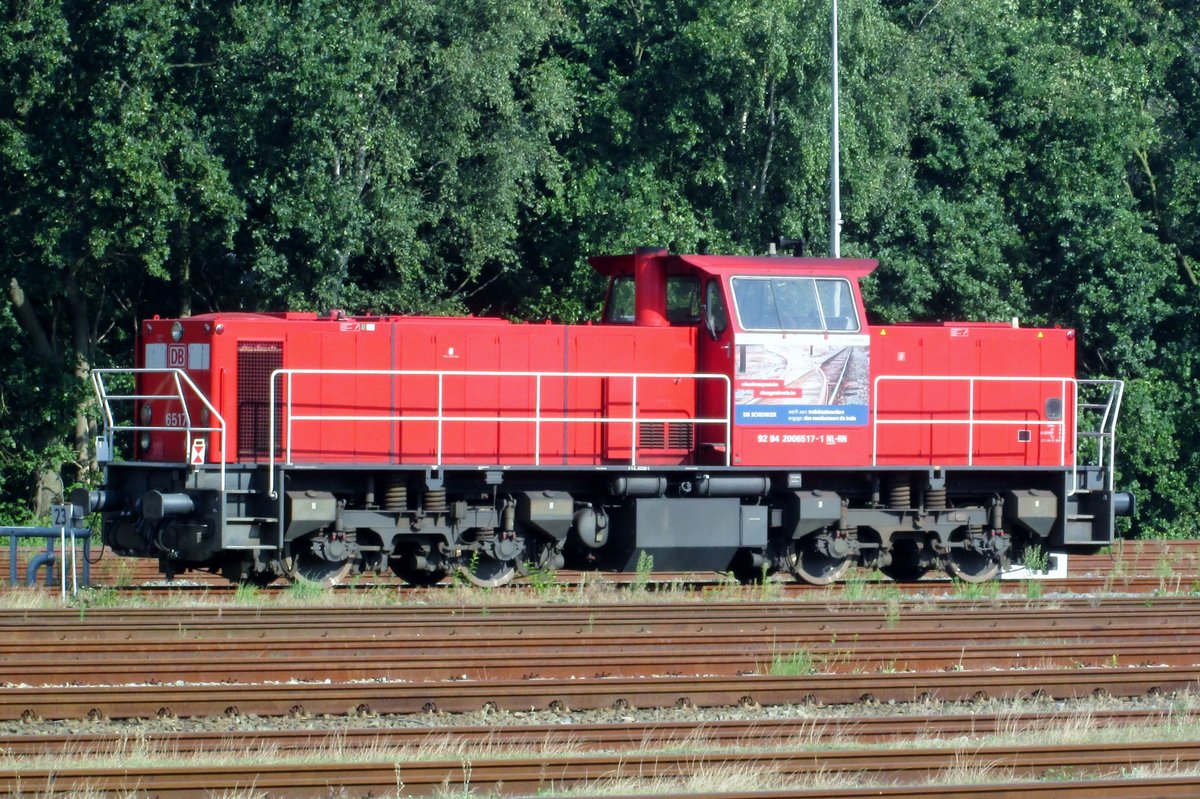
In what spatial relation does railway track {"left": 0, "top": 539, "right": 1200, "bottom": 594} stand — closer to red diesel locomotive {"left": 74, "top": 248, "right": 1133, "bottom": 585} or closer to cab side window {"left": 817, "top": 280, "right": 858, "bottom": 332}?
red diesel locomotive {"left": 74, "top": 248, "right": 1133, "bottom": 585}

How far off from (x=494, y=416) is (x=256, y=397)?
2539 millimetres

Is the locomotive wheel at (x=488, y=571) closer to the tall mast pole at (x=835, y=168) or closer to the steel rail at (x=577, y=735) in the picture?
the steel rail at (x=577, y=735)

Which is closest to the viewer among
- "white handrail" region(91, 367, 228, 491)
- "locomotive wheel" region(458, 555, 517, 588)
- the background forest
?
"white handrail" region(91, 367, 228, 491)

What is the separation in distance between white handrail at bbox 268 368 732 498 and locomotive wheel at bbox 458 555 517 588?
3.92ft

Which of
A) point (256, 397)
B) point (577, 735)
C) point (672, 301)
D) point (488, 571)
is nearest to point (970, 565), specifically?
point (672, 301)

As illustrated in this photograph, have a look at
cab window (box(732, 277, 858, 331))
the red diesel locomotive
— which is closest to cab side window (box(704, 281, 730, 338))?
the red diesel locomotive

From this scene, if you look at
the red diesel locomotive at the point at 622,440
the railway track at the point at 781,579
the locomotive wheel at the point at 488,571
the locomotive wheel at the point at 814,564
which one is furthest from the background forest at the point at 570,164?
the locomotive wheel at the point at 814,564

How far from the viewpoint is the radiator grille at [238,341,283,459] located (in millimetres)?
15172

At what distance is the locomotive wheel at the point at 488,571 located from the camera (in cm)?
1570

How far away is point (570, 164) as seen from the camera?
28.4 metres

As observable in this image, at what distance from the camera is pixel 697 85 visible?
27750 mm

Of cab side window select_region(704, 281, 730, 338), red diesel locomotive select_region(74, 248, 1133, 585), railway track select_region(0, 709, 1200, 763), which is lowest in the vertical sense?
railway track select_region(0, 709, 1200, 763)

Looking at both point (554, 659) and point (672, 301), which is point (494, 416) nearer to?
point (672, 301)

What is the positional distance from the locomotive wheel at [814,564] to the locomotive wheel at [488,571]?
10.6ft
